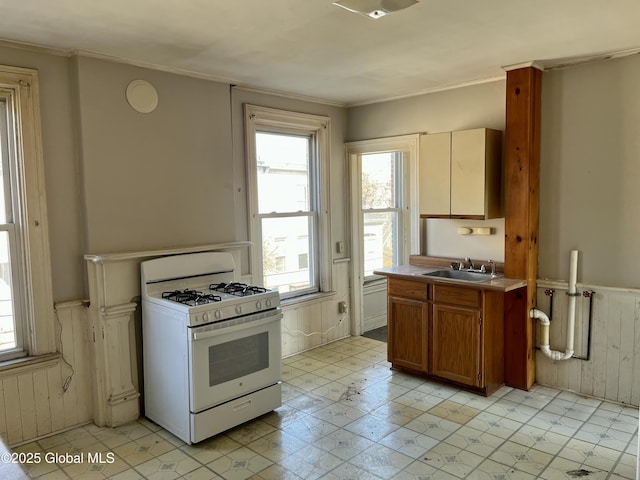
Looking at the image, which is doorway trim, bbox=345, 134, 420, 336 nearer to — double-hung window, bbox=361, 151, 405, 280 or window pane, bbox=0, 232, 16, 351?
double-hung window, bbox=361, 151, 405, 280

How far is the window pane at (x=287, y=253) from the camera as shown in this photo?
4.27 metres

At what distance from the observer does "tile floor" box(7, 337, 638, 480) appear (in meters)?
2.54

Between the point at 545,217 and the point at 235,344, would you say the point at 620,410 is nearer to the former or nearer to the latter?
the point at 545,217

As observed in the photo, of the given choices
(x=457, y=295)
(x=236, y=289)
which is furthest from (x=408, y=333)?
(x=236, y=289)

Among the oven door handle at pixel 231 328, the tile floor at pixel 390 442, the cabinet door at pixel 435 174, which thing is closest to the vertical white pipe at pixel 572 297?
the tile floor at pixel 390 442

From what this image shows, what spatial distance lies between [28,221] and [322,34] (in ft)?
6.64

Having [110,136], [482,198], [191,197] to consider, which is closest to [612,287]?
[482,198]

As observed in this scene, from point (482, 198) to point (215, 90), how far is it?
2.15m

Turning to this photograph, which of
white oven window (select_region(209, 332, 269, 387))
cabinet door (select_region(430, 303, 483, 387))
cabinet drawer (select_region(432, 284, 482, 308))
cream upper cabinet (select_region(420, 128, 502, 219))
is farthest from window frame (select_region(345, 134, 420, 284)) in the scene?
white oven window (select_region(209, 332, 269, 387))

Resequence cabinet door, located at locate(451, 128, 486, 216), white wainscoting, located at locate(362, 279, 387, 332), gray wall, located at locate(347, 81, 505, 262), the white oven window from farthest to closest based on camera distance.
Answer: white wainscoting, located at locate(362, 279, 387, 332) < gray wall, located at locate(347, 81, 505, 262) < cabinet door, located at locate(451, 128, 486, 216) < the white oven window

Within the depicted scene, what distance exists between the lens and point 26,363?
9.30 feet

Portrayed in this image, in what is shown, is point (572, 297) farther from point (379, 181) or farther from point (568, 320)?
point (379, 181)

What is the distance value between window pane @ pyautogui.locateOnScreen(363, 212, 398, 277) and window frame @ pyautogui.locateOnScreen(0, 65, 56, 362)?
314cm

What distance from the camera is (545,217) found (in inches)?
138
